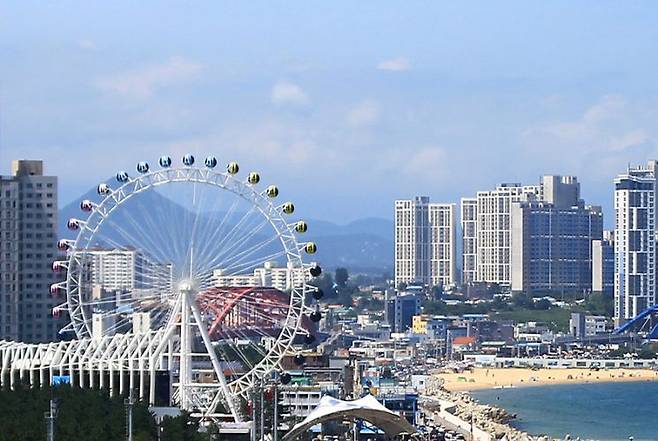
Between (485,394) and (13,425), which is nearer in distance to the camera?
(13,425)

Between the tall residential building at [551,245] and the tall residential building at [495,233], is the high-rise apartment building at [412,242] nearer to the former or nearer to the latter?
the tall residential building at [495,233]

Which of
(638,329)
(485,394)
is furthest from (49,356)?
(638,329)

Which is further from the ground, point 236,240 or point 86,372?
point 236,240

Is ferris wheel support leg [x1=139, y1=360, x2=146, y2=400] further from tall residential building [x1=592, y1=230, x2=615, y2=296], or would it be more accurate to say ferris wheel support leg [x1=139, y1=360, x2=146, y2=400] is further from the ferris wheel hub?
tall residential building [x1=592, y1=230, x2=615, y2=296]

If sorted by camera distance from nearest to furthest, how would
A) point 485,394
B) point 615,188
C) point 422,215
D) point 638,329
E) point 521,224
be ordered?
point 485,394 → point 638,329 → point 615,188 → point 521,224 → point 422,215

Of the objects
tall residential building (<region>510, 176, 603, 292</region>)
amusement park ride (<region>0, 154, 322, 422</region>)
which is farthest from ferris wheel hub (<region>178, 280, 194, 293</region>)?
tall residential building (<region>510, 176, 603, 292</region>)

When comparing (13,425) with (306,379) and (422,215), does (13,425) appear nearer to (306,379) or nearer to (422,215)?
(306,379)

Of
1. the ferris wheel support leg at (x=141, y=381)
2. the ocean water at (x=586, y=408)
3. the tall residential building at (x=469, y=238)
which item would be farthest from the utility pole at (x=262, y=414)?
the tall residential building at (x=469, y=238)
